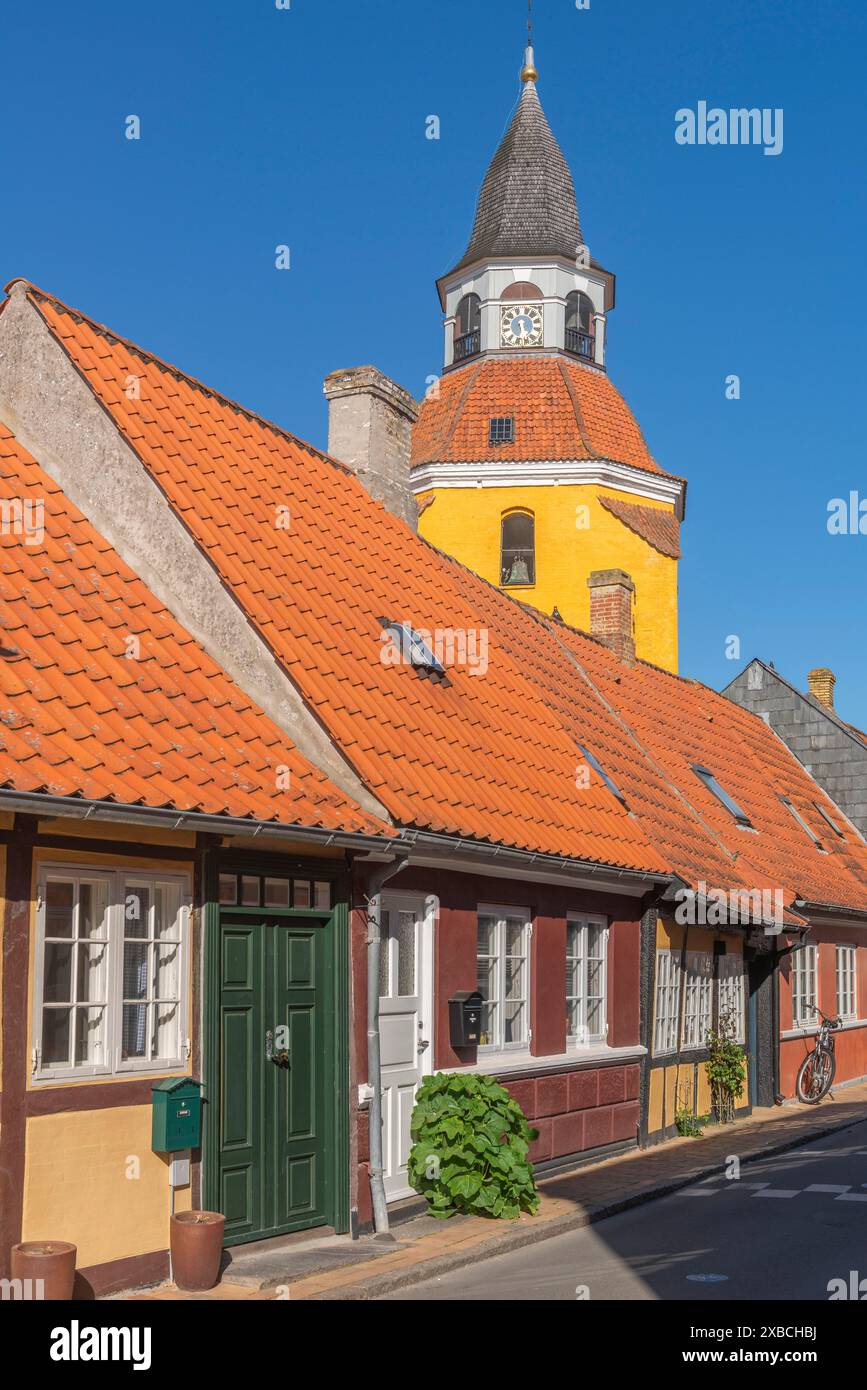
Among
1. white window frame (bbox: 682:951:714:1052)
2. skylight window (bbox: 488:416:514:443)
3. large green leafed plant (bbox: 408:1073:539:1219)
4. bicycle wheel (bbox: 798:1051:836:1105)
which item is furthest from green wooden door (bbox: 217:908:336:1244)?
skylight window (bbox: 488:416:514:443)

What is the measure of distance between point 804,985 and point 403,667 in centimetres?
1259

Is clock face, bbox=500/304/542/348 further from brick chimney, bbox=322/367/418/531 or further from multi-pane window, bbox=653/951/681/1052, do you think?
multi-pane window, bbox=653/951/681/1052

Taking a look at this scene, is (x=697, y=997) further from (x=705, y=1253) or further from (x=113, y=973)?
(x=113, y=973)

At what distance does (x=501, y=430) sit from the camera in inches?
1368

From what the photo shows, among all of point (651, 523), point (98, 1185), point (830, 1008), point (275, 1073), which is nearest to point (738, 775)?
point (830, 1008)

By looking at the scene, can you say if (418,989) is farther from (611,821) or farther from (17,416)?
(17,416)

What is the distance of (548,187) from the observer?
129ft

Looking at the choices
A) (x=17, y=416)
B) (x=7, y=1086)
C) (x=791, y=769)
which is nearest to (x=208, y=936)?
(x=7, y=1086)

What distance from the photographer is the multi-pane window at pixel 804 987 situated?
76.3ft

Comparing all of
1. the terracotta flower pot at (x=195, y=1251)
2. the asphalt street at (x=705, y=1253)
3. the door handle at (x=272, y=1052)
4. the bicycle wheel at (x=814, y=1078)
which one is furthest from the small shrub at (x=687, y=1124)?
the terracotta flower pot at (x=195, y=1251)

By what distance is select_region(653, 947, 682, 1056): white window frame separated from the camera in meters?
17.1

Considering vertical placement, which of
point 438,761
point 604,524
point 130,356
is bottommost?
point 438,761

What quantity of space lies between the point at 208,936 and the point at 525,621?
35.4 ft

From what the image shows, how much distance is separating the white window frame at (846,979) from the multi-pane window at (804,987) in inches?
58.2
